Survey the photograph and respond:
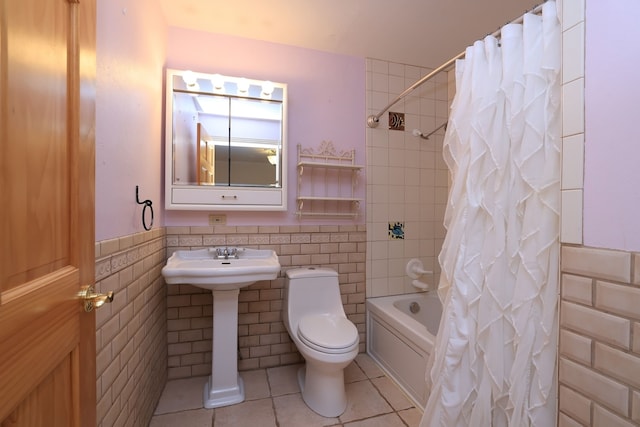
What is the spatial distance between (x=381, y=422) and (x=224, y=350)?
0.99 metres

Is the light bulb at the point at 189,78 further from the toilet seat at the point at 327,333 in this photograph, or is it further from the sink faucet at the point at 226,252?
the toilet seat at the point at 327,333

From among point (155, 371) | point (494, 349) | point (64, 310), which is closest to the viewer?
point (64, 310)

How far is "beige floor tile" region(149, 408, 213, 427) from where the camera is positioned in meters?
1.42

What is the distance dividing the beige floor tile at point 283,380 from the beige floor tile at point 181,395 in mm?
437

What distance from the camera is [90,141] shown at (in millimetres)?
692

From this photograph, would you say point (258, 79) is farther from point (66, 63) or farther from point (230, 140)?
point (66, 63)

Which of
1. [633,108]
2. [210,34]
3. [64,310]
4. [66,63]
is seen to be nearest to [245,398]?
[64,310]

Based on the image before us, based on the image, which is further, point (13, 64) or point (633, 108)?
point (633, 108)

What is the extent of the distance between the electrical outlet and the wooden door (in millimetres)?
1133

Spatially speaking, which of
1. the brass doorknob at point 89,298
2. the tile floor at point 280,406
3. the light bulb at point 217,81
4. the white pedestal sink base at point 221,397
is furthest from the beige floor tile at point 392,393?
the light bulb at point 217,81

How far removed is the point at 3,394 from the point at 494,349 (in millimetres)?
1269

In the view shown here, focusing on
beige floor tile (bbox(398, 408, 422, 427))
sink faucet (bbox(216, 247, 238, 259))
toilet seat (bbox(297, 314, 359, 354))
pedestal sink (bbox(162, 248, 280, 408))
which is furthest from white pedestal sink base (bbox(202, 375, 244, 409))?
beige floor tile (bbox(398, 408, 422, 427))

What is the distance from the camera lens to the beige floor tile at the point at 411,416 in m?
1.45

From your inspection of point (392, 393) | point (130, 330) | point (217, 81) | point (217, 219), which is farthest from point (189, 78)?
point (392, 393)
